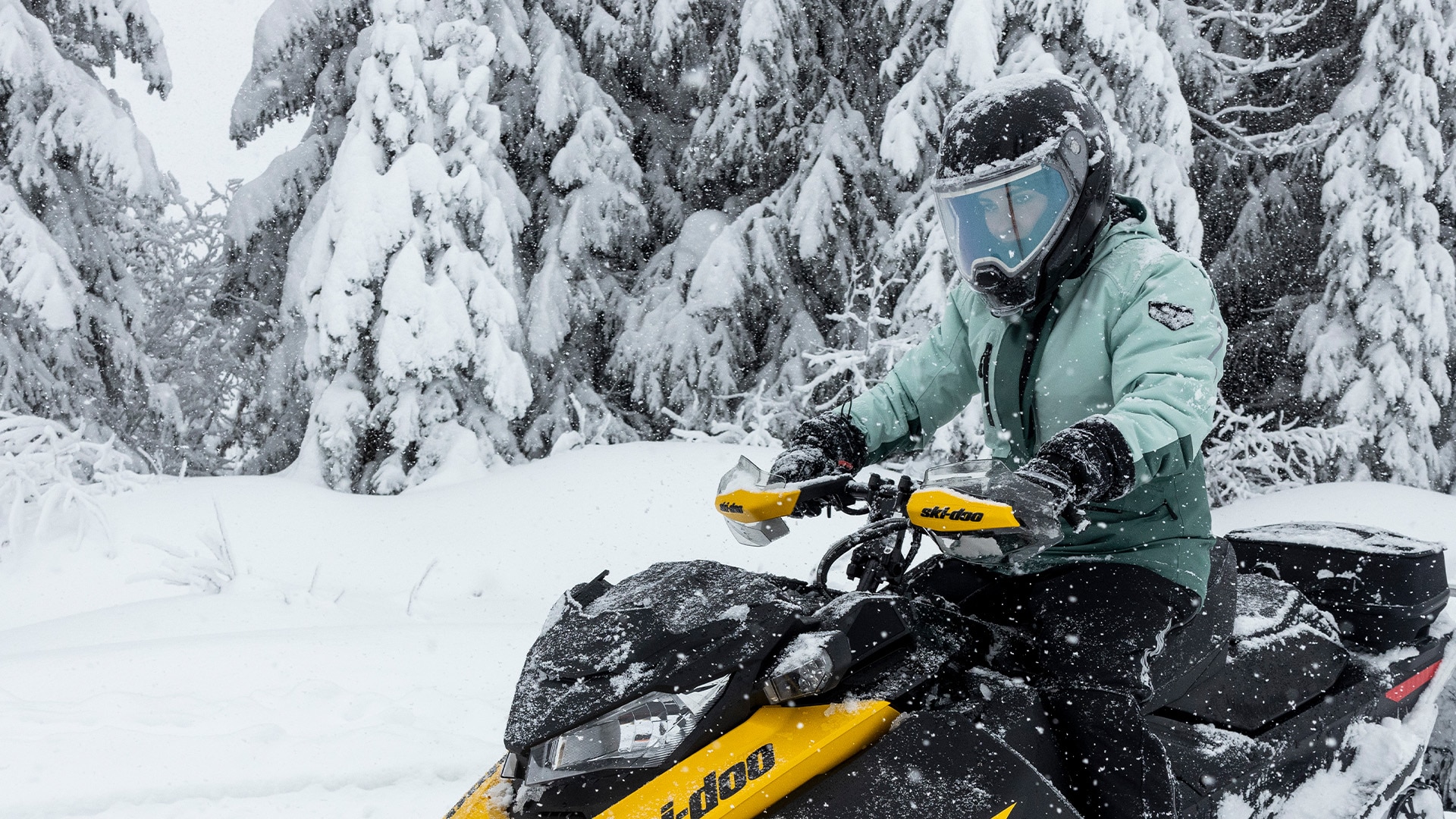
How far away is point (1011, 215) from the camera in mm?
2150

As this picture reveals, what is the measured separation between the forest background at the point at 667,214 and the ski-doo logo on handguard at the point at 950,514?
7.05 meters

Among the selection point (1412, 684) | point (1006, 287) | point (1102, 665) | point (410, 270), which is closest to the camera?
point (1102, 665)

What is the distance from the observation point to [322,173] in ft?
32.2

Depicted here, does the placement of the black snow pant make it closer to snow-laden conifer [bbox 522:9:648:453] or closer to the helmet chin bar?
the helmet chin bar

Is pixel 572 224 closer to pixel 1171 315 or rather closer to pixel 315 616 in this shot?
pixel 315 616

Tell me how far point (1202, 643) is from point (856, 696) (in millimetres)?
908

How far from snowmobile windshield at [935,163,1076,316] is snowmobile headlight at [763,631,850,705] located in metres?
0.93

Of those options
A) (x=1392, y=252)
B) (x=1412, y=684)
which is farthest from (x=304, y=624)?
(x=1392, y=252)

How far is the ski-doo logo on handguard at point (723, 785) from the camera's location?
1.51m

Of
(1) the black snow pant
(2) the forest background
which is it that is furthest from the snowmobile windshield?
(2) the forest background

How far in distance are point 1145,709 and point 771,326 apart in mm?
8762

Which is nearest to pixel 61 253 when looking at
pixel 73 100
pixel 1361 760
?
pixel 73 100

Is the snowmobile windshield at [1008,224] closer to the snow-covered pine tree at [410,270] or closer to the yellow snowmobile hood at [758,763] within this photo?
the yellow snowmobile hood at [758,763]

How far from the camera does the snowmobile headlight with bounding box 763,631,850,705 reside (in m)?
1.61
